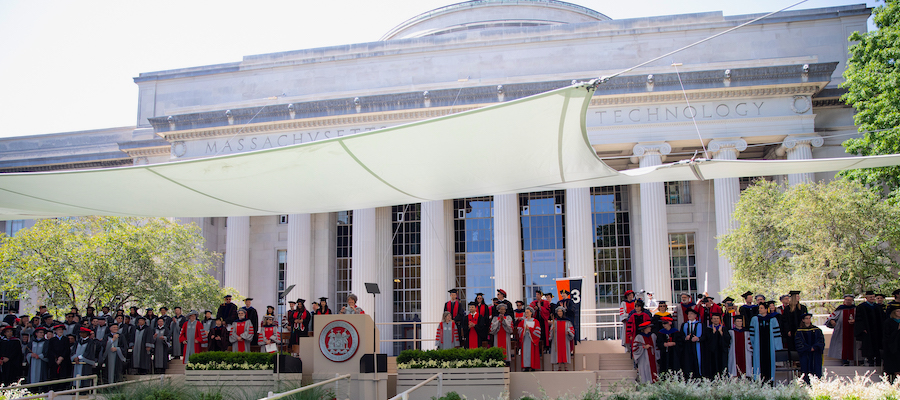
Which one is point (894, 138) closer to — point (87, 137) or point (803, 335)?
point (803, 335)

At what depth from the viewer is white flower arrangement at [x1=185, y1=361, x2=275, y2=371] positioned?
12957 millimetres

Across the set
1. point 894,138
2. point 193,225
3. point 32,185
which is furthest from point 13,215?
point 894,138

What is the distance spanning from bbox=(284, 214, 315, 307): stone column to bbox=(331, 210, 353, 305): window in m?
2.73

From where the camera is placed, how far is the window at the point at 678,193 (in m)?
33.1

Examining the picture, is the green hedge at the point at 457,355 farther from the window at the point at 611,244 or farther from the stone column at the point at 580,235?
the window at the point at 611,244

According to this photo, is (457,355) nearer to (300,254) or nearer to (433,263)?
(433,263)

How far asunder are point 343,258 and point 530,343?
22.4m

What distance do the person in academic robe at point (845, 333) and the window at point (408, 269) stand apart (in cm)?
2161

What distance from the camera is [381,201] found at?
11.5m

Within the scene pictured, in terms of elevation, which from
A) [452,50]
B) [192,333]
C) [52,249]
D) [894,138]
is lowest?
[192,333]

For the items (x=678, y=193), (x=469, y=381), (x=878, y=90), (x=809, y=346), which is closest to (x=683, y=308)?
(x=809, y=346)

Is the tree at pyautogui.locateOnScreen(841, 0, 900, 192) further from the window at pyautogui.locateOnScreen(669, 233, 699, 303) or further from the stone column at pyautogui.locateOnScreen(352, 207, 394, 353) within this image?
the stone column at pyautogui.locateOnScreen(352, 207, 394, 353)

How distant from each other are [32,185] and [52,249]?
15.9 metres

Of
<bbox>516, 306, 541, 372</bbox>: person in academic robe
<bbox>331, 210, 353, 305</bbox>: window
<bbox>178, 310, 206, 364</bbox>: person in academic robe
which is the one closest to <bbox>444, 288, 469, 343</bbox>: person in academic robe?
<bbox>516, 306, 541, 372</bbox>: person in academic robe
